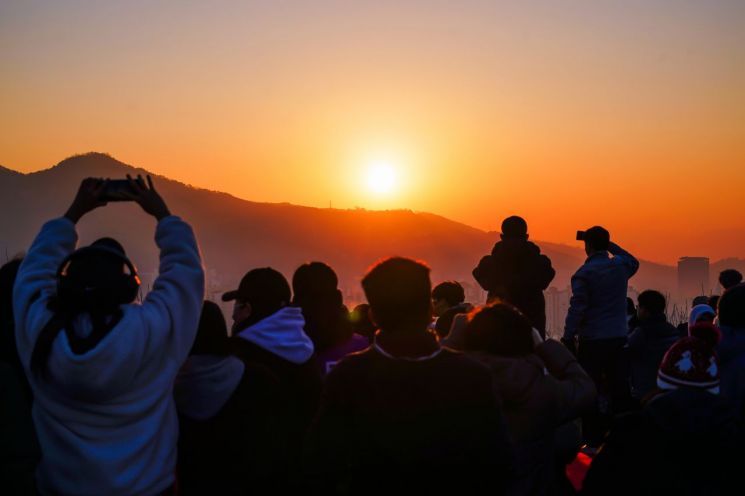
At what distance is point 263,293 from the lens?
4.85 m

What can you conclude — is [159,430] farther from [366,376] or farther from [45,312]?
[366,376]

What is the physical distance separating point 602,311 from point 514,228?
5.05 ft

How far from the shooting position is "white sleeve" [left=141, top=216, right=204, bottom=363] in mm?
3465

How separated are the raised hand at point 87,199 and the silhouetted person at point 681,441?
2.90m

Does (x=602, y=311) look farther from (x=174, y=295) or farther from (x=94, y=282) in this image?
(x=94, y=282)

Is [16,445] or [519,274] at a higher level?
[519,274]

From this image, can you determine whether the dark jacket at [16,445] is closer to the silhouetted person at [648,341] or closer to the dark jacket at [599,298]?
the dark jacket at [599,298]

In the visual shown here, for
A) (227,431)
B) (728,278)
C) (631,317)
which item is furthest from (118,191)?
(631,317)

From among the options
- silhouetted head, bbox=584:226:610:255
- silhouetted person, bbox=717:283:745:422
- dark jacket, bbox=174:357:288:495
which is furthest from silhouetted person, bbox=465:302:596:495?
silhouetted head, bbox=584:226:610:255

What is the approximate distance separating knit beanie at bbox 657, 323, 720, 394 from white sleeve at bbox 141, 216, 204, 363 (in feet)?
8.05

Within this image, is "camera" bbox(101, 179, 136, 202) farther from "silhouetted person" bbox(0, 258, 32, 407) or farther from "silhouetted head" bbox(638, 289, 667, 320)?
"silhouetted head" bbox(638, 289, 667, 320)

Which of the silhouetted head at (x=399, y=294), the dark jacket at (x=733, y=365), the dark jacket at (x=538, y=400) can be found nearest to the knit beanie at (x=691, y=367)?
the dark jacket at (x=538, y=400)

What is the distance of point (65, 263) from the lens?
3447 millimetres

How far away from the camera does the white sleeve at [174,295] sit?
346cm
